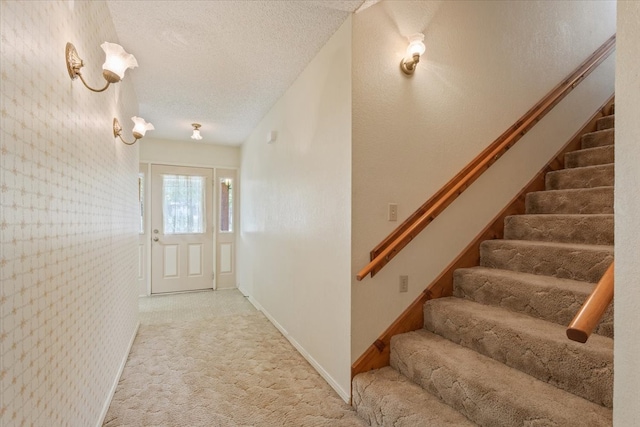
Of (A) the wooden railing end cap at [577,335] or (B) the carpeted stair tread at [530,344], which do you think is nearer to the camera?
(A) the wooden railing end cap at [577,335]

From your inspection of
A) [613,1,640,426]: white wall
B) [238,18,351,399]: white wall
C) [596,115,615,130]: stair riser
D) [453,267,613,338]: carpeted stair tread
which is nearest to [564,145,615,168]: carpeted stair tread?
[596,115,615,130]: stair riser

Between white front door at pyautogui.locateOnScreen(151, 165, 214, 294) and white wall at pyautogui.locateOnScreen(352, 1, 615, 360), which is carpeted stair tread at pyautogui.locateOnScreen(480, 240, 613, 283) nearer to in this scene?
white wall at pyautogui.locateOnScreen(352, 1, 615, 360)

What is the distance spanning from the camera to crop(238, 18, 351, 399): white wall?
2078mm

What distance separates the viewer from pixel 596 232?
204 centimetres

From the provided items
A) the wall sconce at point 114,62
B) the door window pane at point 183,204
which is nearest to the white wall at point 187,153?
the door window pane at point 183,204

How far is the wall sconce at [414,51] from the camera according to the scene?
2.00 meters

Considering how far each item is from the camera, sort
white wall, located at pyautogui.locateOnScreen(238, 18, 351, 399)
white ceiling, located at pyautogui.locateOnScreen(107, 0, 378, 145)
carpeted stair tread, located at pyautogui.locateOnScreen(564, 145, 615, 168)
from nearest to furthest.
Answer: white ceiling, located at pyautogui.locateOnScreen(107, 0, 378, 145), white wall, located at pyautogui.locateOnScreen(238, 18, 351, 399), carpeted stair tread, located at pyautogui.locateOnScreen(564, 145, 615, 168)

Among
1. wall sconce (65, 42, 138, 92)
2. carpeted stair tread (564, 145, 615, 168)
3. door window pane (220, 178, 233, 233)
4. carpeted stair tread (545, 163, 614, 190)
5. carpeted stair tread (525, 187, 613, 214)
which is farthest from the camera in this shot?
door window pane (220, 178, 233, 233)

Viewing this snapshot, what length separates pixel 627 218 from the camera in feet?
2.67

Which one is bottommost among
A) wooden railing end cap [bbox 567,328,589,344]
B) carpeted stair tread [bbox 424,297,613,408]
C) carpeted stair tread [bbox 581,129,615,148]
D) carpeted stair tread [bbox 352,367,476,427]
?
carpeted stair tread [bbox 352,367,476,427]

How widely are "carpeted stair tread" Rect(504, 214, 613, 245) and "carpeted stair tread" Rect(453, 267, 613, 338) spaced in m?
0.39

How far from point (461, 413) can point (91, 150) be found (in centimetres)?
229

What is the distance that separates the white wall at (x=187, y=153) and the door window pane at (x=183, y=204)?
10.6 inches

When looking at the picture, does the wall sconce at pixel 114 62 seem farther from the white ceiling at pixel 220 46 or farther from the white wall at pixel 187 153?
the white wall at pixel 187 153
